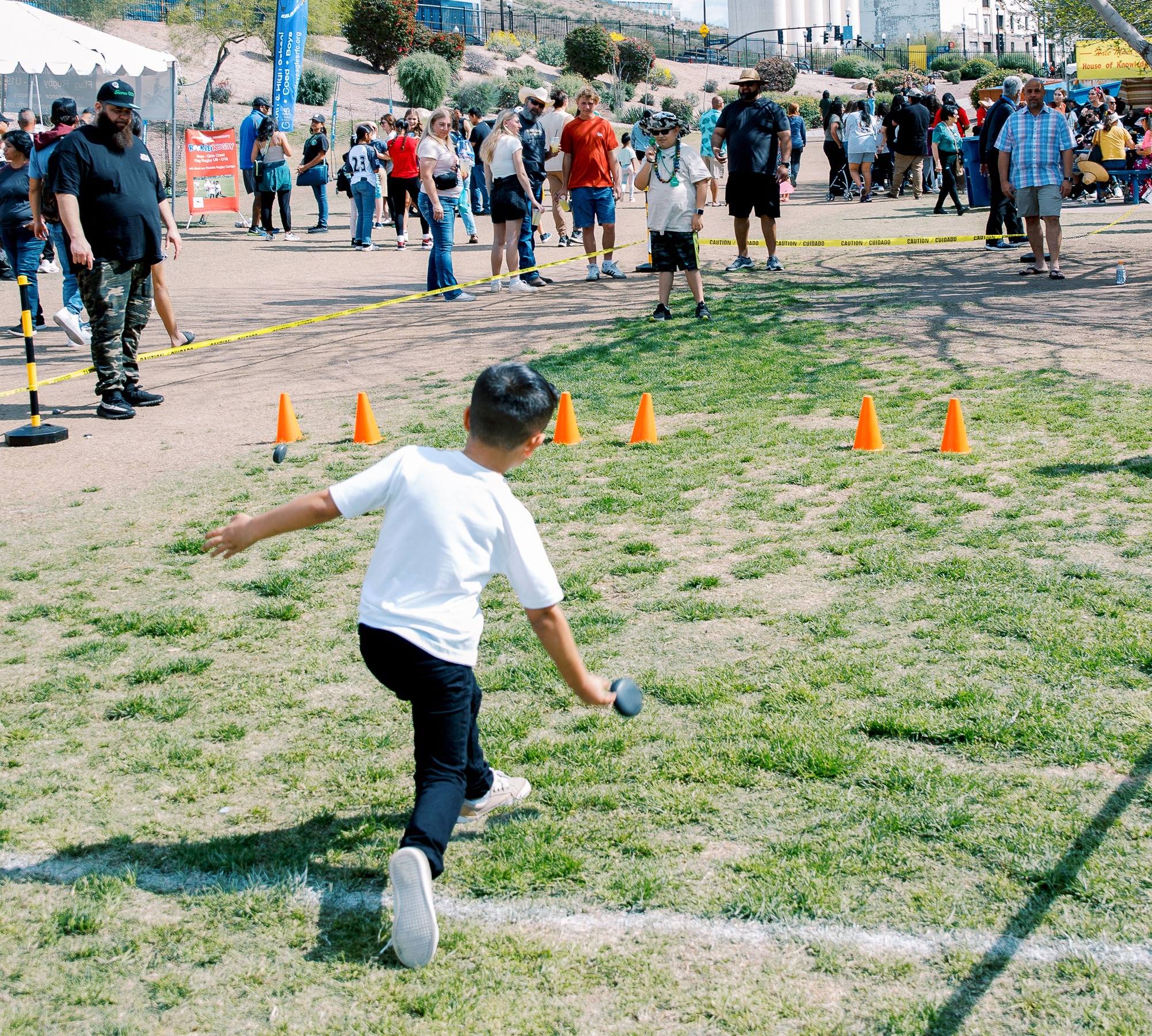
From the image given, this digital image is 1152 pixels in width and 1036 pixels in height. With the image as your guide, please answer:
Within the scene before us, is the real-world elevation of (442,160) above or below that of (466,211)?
below

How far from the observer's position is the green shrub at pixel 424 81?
48031mm

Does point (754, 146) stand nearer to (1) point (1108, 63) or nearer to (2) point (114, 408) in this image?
(2) point (114, 408)

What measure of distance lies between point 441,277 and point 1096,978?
12366 mm

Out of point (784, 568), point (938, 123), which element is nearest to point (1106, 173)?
point (938, 123)

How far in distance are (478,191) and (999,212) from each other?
12.0m

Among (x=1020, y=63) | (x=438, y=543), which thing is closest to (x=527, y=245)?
(x=438, y=543)

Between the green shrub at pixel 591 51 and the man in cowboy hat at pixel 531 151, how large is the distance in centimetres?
4815

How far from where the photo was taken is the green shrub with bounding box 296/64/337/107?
4766 centimetres

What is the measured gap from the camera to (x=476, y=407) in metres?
3.02

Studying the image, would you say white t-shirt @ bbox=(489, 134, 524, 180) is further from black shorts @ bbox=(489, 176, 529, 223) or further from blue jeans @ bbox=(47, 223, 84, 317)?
blue jeans @ bbox=(47, 223, 84, 317)

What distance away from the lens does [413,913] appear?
2.77m

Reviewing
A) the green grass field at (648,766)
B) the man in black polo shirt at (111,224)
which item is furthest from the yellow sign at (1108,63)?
the man in black polo shirt at (111,224)

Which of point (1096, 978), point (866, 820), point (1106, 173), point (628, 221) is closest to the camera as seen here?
point (1096, 978)

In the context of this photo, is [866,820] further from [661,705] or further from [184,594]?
[184,594]
